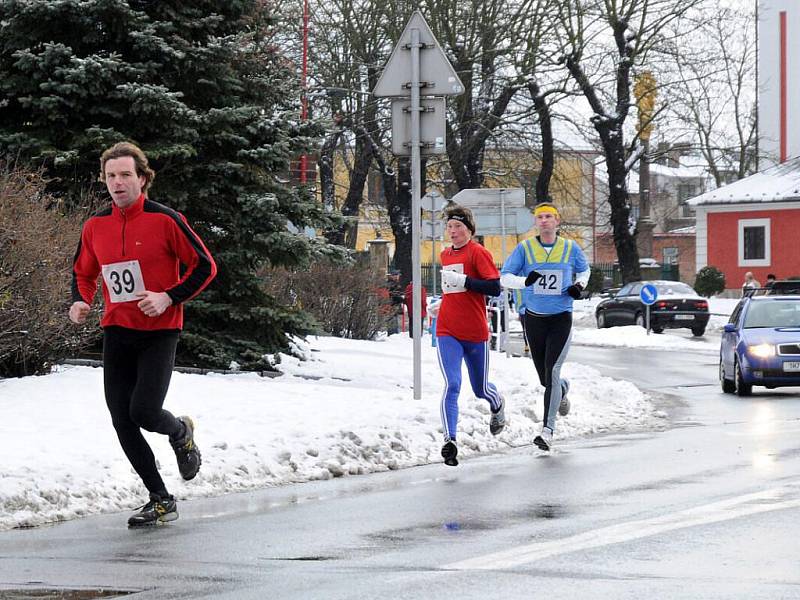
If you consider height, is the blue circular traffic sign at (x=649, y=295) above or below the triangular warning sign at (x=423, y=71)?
below

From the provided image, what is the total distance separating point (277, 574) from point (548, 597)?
1.24 meters

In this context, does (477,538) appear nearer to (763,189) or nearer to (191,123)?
(191,123)

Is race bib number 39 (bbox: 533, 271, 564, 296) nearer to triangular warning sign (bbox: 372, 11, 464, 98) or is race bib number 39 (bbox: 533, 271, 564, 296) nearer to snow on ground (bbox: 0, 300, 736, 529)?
snow on ground (bbox: 0, 300, 736, 529)

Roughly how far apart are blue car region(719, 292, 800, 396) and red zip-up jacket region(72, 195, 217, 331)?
12480mm

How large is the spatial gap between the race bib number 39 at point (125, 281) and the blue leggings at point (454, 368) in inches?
144

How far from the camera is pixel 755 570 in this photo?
6094 millimetres

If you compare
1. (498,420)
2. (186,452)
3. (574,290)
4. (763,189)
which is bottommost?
(498,420)

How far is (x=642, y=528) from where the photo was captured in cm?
734

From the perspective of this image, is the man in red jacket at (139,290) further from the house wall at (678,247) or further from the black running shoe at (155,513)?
the house wall at (678,247)

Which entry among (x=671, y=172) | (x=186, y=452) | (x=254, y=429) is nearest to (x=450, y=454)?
(x=254, y=429)

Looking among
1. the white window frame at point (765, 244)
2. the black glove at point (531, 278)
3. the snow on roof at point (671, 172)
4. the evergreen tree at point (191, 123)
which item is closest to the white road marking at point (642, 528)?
the black glove at point (531, 278)

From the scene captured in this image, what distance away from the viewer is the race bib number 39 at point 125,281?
26.9 ft

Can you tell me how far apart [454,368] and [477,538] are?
4270 millimetres

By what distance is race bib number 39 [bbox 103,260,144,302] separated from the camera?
8188 mm
